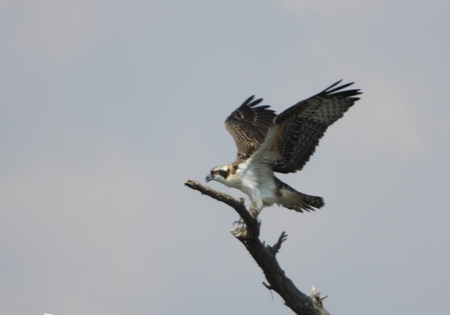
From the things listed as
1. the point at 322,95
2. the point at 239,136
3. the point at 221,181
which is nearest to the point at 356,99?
the point at 322,95

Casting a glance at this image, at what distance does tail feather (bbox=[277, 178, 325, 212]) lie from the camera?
31.7 ft

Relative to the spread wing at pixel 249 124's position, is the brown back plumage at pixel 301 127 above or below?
below

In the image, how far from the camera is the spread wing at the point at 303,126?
918 centimetres

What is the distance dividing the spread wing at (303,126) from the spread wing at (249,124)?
102 cm

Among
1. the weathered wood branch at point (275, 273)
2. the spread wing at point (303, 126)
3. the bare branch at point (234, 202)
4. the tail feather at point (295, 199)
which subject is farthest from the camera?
the tail feather at point (295, 199)

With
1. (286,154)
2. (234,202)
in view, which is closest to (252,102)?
(286,154)

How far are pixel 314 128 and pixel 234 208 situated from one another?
2515mm

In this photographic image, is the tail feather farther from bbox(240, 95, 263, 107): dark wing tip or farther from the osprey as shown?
bbox(240, 95, 263, 107): dark wing tip

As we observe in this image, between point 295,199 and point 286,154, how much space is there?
26.9 inches

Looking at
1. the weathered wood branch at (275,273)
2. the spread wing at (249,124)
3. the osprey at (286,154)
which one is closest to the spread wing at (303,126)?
the osprey at (286,154)

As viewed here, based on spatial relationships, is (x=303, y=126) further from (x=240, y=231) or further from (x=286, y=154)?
(x=240, y=231)

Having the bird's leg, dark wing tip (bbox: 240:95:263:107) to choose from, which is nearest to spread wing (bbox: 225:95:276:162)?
dark wing tip (bbox: 240:95:263:107)

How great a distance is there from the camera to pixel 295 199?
32.3 feet

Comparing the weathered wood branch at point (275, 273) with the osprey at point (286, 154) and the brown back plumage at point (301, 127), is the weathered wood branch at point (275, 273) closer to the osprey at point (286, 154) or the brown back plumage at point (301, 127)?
the osprey at point (286, 154)
